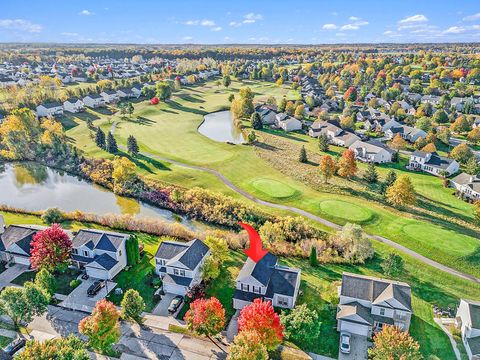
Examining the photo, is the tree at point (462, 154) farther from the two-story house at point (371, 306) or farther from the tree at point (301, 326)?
the tree at point (301, 326)

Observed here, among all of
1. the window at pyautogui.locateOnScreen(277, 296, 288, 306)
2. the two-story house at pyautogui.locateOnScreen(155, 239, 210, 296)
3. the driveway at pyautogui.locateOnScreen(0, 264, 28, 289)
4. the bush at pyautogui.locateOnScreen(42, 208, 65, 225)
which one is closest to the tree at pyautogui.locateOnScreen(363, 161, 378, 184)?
the two-story house at pyautogui.locateOnScreen(155, 239, 210, 296)

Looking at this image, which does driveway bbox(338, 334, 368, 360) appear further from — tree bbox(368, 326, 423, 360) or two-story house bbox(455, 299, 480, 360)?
two-story house bbox(455, 299, 480, 360)

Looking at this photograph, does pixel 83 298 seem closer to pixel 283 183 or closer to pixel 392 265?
pixel 392 265

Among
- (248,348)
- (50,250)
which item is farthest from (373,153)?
(50,250)

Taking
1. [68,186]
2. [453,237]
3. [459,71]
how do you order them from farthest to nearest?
1. [459,71]
2. [68,186]
3. [453,237]

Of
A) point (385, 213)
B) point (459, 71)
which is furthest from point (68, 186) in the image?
point (459, 71)

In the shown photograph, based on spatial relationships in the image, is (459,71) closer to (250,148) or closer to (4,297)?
(250,148)

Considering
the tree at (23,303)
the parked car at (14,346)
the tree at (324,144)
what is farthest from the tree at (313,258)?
the tree at (324,144)
